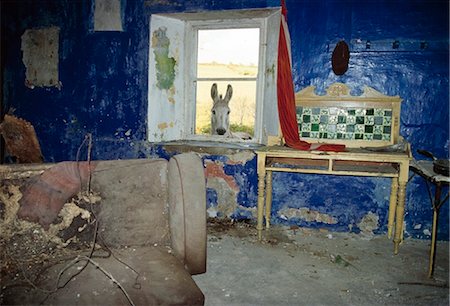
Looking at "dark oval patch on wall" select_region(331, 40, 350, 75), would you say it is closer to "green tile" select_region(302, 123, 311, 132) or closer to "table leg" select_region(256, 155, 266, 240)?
"green tile" select_region(302, 123, 311, 132)

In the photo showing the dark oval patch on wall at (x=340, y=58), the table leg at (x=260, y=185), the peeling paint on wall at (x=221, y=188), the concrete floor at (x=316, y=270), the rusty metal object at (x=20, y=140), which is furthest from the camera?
the peeling paint on wall at (x=221, y=188)

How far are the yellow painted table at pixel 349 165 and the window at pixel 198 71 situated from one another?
1.84ft

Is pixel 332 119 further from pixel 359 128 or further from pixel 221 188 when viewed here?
pixel 221 188

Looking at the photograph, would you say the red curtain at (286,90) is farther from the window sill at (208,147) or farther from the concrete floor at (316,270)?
the concrete floor at (316,270)

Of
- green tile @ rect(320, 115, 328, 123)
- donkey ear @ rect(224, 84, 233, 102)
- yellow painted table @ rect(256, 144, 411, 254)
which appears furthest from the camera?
donkey ear @ rect(224, 84, 233, 102)

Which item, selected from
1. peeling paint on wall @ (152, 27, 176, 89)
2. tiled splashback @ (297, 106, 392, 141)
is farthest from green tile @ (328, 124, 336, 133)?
peeling paint on wall @ (152, 27, 176, 89)

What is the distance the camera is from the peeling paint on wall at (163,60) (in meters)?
4.18

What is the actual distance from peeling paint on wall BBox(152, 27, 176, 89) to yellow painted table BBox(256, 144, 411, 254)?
1.63m

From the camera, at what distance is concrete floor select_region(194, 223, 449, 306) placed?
2488 mm

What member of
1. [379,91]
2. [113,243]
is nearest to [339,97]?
[379,91]

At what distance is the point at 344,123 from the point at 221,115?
147cm

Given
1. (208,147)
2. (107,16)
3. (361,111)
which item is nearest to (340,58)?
(361,111)

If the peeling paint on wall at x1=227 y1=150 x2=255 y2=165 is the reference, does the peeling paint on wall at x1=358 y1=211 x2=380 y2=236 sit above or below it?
below

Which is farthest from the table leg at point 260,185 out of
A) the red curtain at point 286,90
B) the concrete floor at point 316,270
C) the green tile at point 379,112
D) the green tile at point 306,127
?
the green tile at point 379,112
